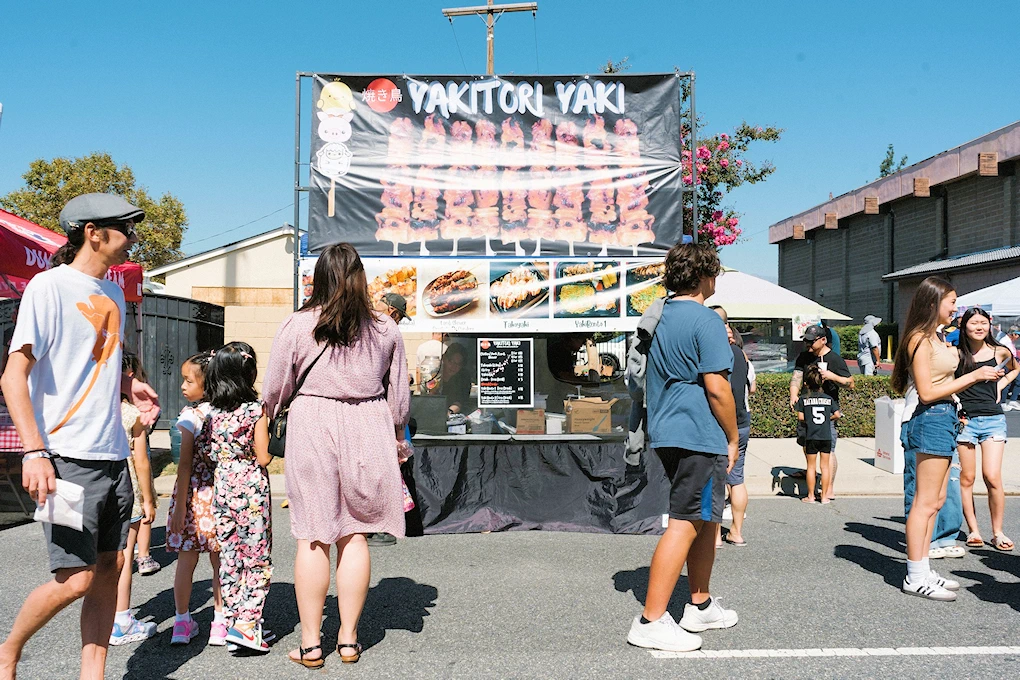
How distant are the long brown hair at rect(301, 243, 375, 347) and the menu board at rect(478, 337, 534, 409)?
314cm

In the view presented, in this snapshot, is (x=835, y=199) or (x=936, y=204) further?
(x=835, y=199)

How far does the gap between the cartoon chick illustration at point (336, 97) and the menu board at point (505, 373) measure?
7.02 feet

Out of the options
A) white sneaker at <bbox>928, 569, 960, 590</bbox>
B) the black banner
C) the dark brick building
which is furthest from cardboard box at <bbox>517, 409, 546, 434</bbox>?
the dark brick building

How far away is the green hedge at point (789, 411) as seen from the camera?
459 inches

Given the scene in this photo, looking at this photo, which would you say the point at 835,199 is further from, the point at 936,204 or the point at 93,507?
the point at 93,507

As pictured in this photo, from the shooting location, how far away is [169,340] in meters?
14.4

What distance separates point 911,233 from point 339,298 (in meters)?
32.5

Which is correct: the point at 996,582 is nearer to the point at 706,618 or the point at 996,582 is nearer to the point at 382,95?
the point at 706,618

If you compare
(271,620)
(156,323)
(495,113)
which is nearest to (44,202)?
(156,323)

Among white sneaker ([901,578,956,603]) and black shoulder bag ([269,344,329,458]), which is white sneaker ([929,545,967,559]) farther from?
black shoulder bag ([269,344,329,458])

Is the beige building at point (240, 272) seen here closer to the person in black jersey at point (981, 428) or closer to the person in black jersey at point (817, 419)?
the person in black jersey at point (817, 419)

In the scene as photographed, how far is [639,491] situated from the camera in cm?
658

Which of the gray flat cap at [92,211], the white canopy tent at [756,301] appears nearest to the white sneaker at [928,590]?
the gray flat cap at [92,211]

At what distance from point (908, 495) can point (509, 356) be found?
301cm
